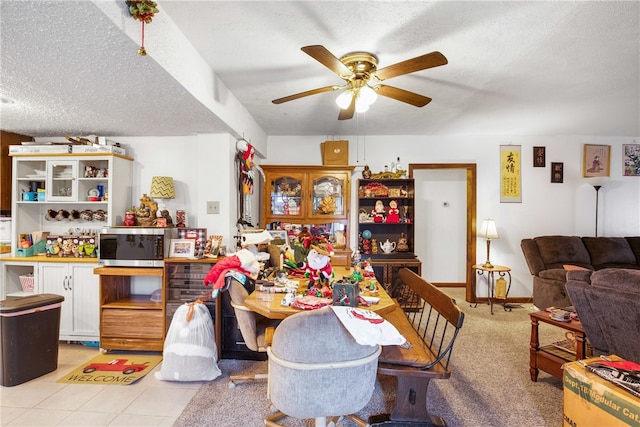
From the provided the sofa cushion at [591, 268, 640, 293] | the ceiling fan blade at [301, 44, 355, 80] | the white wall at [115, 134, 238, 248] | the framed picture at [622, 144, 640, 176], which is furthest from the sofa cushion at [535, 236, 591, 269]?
the white wall at [115, 134, 238, 248]

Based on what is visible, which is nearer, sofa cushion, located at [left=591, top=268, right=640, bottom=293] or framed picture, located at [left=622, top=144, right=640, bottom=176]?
sofa cushion, located at [left=591, top=268, right=640, bottom=293]

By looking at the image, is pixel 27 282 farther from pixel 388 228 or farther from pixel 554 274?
pixel 554 274

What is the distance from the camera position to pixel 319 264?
6.82 ft

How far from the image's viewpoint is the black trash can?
2.30 meters

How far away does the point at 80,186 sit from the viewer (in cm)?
324

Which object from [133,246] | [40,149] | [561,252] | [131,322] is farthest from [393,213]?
[40,149]

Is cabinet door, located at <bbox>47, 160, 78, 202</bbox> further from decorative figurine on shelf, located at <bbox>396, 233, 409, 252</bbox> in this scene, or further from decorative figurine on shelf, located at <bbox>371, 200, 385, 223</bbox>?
decorative figurine on shelf, located at <bbox>396, 233, 409, 252</bbox>

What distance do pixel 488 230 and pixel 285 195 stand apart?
9.54 feet

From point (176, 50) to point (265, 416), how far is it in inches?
96.3

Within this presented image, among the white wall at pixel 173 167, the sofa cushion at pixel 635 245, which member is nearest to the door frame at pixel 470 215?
the sofa cushion at pixel 635 245

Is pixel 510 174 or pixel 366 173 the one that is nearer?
pixel 366 173

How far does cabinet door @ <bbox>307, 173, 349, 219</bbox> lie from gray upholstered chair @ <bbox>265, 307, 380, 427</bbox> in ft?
9.46

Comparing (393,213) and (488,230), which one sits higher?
(393,213)

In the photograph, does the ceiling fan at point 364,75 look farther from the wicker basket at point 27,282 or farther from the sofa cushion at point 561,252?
the wicker basket at point 27,282
